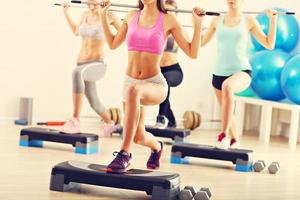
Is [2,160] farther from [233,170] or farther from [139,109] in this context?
[233,170]

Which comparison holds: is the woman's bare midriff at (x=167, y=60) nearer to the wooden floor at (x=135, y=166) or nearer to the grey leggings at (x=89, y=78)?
the grey leggings at (x=89, y=78)

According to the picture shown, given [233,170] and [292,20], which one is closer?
[233,170]

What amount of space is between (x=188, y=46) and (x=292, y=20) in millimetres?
3980

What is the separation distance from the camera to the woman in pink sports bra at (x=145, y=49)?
12.9ft

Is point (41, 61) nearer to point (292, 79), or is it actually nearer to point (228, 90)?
point (292, 79)

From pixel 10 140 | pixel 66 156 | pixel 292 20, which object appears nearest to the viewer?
pixel 66 156

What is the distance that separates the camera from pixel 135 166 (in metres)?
5.01

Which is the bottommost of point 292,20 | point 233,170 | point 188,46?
point 233,170

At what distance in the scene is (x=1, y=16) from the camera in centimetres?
720

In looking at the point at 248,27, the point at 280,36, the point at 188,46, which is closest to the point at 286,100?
the point at 280,36

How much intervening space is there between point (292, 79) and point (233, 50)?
→ 167 cm

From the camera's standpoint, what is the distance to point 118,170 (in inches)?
152

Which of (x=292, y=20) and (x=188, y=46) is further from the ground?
(x=292, y=20)

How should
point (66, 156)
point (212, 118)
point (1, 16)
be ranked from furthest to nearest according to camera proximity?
point (212, 118) < point (1, 16) < point (66, 156)
